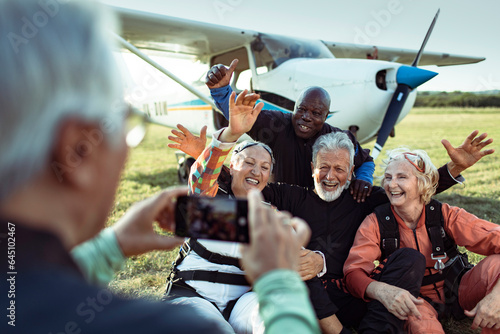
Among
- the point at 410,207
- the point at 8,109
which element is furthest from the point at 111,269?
the point at 410,207

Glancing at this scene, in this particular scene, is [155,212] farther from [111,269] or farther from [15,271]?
[15,271]

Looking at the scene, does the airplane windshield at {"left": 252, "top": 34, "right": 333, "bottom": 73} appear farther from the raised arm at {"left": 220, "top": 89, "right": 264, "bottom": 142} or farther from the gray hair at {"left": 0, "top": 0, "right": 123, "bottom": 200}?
the gray hair at {"left": 0, "top": 0, "right": 123, "bottom": 200}

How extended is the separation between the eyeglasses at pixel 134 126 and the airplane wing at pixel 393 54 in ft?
25.9

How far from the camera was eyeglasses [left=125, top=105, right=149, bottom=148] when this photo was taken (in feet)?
2.15

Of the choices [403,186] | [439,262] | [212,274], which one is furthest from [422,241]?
[212,274]

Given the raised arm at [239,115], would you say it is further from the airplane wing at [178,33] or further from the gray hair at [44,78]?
the airplane wing at [178,33]

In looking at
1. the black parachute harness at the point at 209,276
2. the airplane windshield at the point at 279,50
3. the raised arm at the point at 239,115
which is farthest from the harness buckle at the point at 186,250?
the airplane windshield at the point at 279,50

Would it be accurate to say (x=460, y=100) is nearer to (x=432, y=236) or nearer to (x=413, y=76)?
(x=413, y=76)

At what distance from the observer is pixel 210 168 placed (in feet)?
6.52

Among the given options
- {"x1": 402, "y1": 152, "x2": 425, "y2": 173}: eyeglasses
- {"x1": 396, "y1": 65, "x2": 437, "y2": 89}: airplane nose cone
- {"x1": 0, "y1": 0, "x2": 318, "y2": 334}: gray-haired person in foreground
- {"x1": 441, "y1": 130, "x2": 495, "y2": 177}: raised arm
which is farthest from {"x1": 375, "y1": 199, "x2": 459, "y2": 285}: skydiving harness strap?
{"x1": 396, "y1": 65, "x2": 437, "y2": 89}: airplane nose cone

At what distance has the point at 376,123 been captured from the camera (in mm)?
5434

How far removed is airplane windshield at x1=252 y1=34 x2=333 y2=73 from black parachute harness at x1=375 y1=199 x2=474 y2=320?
4173 mm

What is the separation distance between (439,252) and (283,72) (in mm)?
4088

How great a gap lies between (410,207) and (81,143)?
2.09 m
